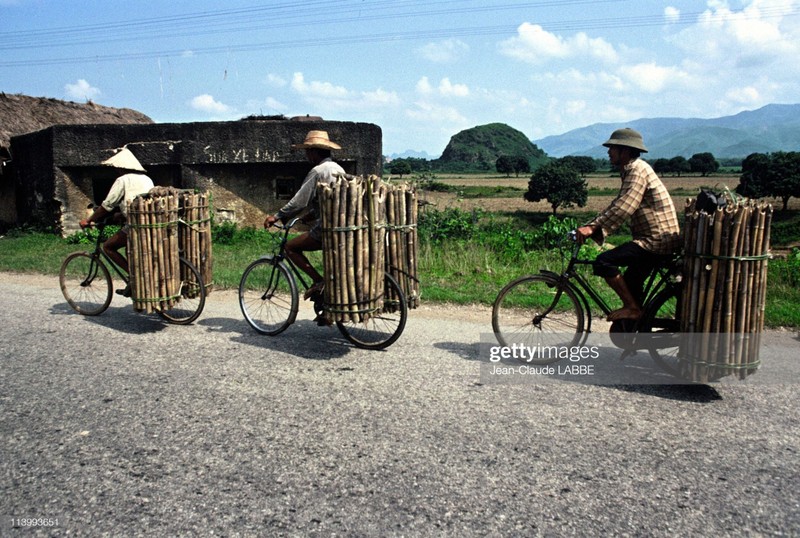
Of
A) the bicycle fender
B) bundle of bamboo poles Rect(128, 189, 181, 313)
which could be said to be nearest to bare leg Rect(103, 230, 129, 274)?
bundle of bamboo poles Rect(128, 189, 181, 313)

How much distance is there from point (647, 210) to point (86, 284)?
19.9 feet

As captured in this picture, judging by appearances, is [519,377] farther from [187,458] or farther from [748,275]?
[187,458]

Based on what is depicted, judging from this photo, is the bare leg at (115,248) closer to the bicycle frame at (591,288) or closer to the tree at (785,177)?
the bicycle frame at (591,288)

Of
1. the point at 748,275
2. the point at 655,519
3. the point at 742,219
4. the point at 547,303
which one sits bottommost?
the point at 655,519

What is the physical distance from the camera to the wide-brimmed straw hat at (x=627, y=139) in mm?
4840

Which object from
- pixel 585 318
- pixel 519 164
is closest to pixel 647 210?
pixel 585 318

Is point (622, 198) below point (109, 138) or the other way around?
below

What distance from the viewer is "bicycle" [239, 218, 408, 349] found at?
5621 mm

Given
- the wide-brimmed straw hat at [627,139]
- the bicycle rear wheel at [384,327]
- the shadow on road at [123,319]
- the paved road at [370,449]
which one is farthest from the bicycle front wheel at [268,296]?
the wide-brimmed straw hat at [627,139]

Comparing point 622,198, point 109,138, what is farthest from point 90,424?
point 109,138

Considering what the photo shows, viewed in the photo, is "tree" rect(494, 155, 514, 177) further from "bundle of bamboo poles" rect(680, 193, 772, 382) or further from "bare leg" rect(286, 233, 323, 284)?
"bundle of bamboo poles" rect(680, 193, 772, 382)

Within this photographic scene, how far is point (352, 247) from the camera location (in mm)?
5281

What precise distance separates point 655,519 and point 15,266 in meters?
11.0

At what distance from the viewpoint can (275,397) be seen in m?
4.41
